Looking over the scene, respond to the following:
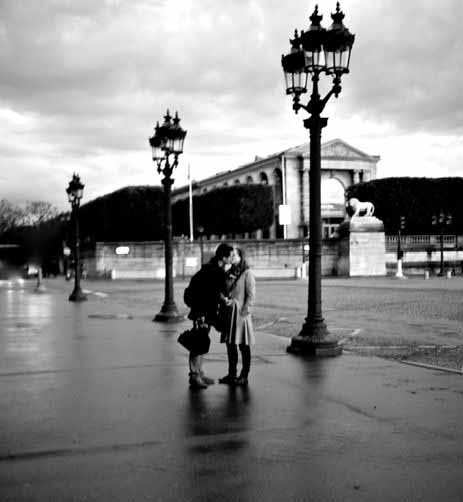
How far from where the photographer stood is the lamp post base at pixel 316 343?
11.6 m

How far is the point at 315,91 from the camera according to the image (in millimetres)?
12242

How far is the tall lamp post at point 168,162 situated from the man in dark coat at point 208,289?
9.89 metres

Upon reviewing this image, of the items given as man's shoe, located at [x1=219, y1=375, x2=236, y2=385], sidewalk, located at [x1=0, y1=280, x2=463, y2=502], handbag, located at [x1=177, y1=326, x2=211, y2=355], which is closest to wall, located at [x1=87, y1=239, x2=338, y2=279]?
sidewalk, located at [x1=0, y1=280, x2=463, y2=502]

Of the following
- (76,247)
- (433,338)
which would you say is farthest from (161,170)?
(76,247)

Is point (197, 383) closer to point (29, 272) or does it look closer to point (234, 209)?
point (234, 209)

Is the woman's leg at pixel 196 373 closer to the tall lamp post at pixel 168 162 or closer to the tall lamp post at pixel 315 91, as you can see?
the tall lamp post at pixel 315 91

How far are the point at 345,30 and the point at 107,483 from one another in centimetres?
875

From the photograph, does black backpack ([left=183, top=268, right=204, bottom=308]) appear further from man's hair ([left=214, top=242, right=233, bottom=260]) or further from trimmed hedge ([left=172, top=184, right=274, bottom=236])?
trimmed hedge ([left=172, top=184, right=274, bottom=236])

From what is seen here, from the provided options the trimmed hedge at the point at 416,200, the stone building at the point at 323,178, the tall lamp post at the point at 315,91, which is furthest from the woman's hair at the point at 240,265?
the stone building at the point at 323,178

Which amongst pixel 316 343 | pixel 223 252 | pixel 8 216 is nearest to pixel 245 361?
pixel 223 252

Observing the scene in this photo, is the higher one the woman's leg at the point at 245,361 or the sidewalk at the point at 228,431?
the woman's leg at the point at 245,361

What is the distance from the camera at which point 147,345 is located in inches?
528

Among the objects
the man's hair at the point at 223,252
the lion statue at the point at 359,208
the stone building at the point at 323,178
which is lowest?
the man's hair at the point at 223,252

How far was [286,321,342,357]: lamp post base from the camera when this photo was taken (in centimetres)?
1164
